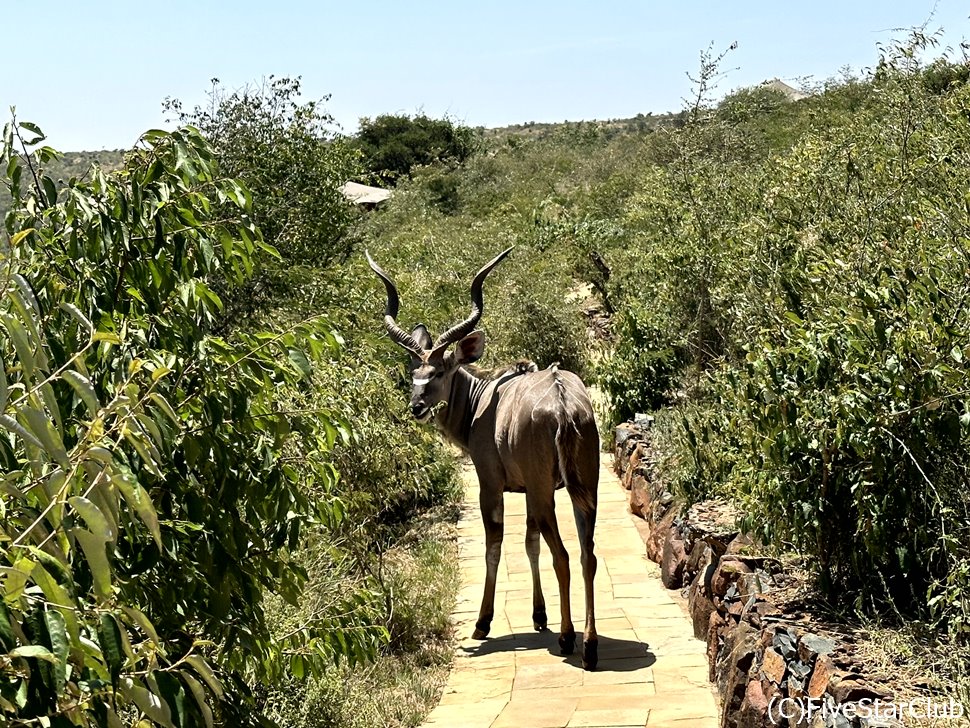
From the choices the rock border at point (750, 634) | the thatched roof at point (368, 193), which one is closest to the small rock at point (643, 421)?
the rock border at point (750, 634)

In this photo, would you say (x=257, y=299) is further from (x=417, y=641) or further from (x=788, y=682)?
(x=788, y=682)

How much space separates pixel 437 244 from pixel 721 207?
10502 millimetres

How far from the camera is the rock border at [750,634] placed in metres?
5.54

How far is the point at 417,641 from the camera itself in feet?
30.6

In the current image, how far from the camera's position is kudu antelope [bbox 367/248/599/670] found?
8672 mm

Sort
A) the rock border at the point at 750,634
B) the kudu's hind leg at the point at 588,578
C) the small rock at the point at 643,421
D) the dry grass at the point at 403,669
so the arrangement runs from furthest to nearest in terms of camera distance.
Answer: the small rock at the point at 643,421
the kudu's hind leg at the point at 588,578
the dry grass at the point at 403,669
the rock border at the point at 750,634

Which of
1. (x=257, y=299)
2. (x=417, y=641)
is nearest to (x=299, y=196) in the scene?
(x=257, y=299)

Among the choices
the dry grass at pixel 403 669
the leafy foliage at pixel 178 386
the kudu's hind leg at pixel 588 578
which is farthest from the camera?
the kudu's hind leg at pixel 588 578

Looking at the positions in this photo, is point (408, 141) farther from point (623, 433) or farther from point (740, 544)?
point (740, 544)

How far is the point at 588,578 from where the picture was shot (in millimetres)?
8609

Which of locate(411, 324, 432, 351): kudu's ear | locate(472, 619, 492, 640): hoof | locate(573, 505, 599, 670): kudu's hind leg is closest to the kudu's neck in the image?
locate(411, 324, 432, 351): kudu's ear

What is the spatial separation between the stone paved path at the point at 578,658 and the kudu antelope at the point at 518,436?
0.84 ft

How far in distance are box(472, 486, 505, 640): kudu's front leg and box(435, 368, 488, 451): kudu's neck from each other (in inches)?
25.1

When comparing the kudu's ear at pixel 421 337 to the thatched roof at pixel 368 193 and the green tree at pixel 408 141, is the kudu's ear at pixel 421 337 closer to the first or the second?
the thatched roof at pixel 368 193
